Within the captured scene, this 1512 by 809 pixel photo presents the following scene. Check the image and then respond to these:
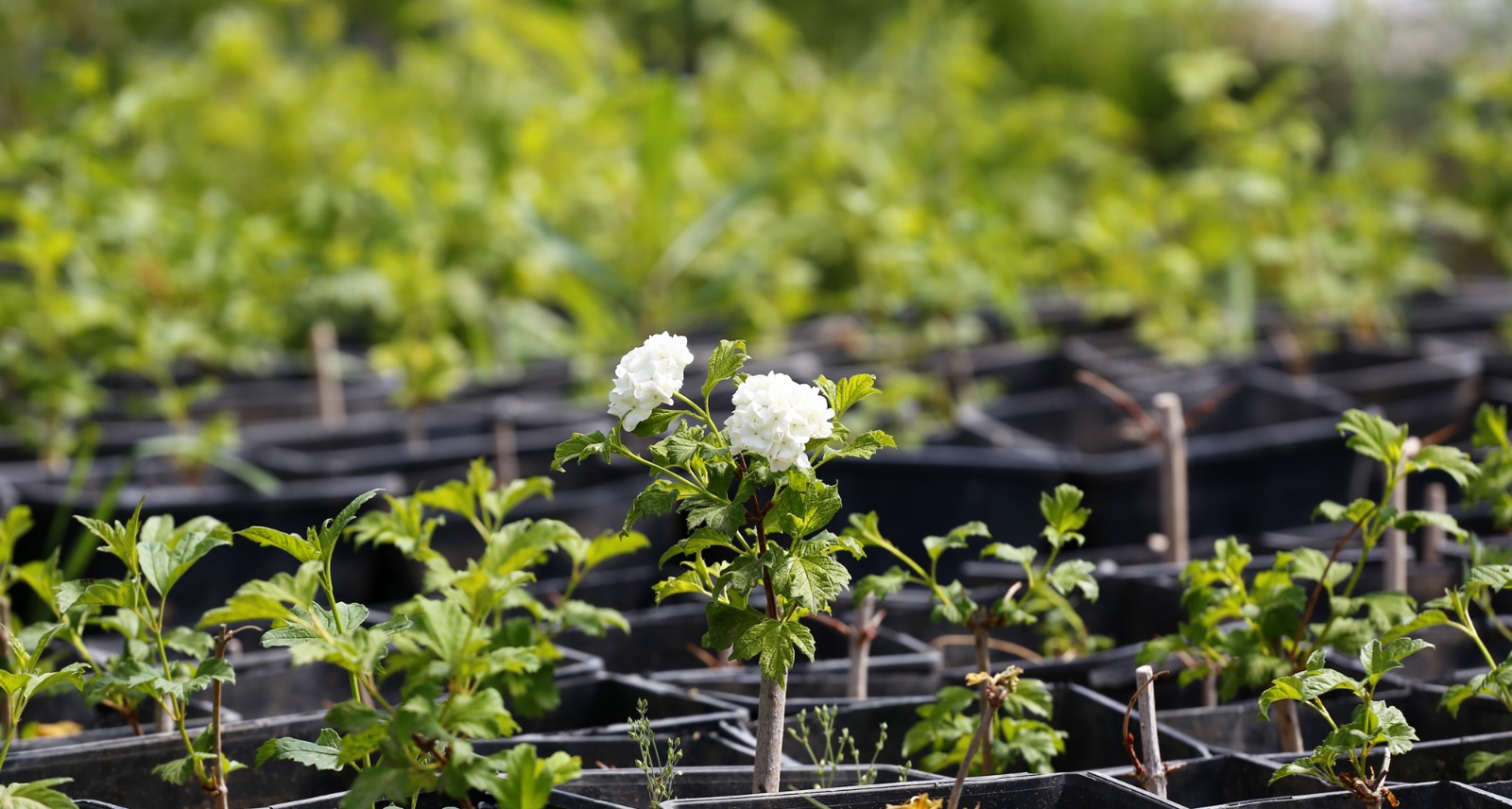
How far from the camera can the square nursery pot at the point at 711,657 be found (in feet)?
5.31

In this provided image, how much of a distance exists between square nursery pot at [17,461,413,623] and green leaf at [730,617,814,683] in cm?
128

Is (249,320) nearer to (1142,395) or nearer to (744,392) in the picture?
(1142,395)

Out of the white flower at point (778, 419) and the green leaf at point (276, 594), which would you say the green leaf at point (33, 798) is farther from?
the white flower at point (778, 419)

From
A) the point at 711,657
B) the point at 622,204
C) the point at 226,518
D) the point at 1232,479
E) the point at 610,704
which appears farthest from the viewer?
the point at 622,204

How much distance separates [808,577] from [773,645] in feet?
0.23

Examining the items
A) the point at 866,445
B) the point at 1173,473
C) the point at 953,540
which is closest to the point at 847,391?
the point at 866,445

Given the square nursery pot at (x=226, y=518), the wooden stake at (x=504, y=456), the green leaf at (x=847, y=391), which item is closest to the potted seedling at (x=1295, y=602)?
the green leaf at (x=847, y=391)

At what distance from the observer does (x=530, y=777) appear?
998 millimetres

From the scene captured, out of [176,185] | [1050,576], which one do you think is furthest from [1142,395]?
[176,185]

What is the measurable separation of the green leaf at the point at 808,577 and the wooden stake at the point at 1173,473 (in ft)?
2.52

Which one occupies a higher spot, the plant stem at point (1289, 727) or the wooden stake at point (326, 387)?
the wooden stake at point (326, 387)

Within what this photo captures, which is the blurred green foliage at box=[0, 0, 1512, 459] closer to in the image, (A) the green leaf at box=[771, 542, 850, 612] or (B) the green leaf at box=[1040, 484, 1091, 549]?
(B) the green leaf at box=[1040, 484, 1091, 549]

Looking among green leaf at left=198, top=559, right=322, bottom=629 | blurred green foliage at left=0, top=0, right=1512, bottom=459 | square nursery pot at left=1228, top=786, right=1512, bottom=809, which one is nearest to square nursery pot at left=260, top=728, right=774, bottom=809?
green leaf at left=198, top=559, right=322, bottom=629

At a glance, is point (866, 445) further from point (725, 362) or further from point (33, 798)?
point (33, 798)
